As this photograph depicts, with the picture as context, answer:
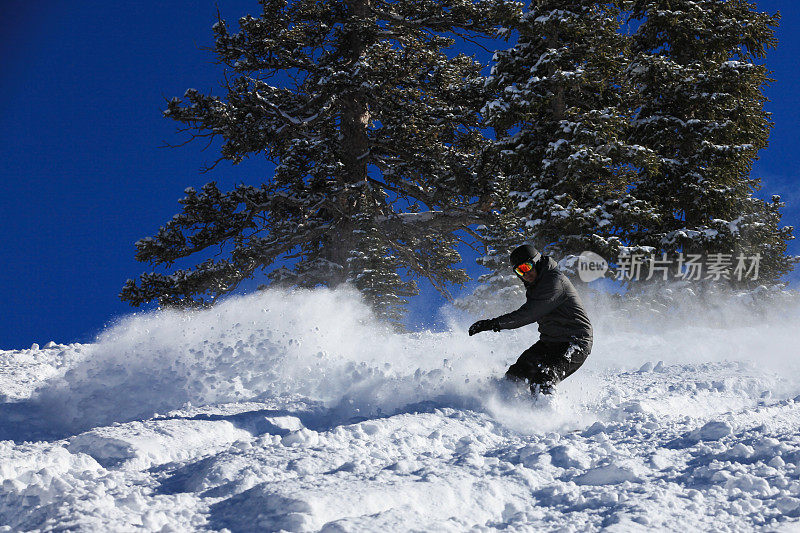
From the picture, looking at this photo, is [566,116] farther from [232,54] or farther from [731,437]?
[731,437]

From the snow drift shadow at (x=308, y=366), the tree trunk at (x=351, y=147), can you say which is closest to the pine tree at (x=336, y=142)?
the tree trunk at (x=351, y=147)

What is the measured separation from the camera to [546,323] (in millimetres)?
6938

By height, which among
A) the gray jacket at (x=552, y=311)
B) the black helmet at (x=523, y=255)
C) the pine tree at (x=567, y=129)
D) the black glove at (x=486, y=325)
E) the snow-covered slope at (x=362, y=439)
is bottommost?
the snow-covered slope at (x=362, y=439)

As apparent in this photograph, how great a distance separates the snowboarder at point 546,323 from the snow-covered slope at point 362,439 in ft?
0.99

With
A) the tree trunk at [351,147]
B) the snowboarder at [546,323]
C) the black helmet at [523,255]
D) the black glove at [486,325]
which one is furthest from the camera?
the tree trunk at [351,147]

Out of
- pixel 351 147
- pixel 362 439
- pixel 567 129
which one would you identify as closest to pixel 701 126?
pixel 567 129

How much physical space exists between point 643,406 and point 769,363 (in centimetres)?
577

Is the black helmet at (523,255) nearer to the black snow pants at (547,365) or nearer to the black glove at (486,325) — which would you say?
the black glove at (486,325)

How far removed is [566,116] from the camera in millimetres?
16109

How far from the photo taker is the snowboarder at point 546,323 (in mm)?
6531

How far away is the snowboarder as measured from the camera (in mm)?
6531

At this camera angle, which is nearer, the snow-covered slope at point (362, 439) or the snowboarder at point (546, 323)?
the snow-covered slope at point (362, 439)

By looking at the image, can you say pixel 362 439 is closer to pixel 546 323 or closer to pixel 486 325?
pixel 486 325

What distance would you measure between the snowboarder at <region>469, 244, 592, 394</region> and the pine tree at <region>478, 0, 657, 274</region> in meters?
8.78
